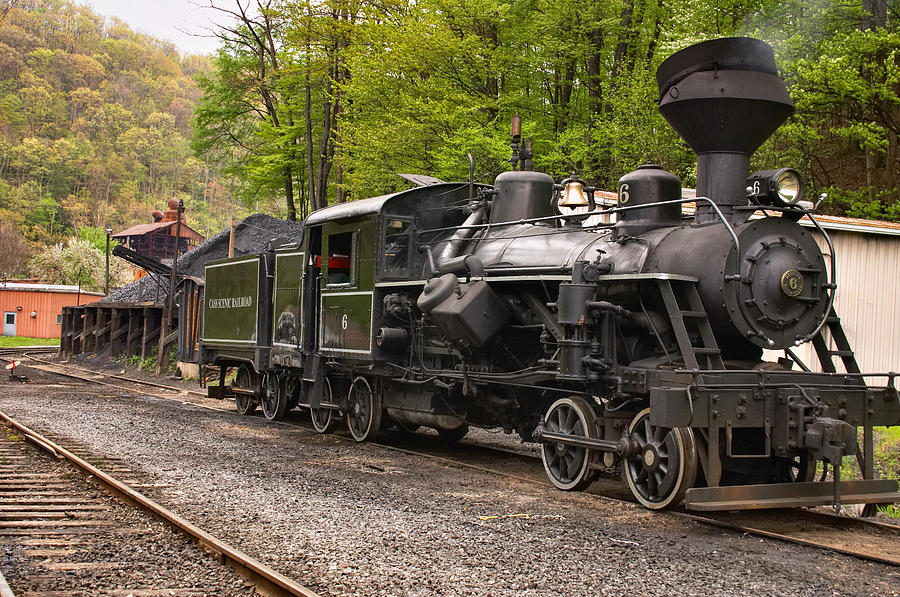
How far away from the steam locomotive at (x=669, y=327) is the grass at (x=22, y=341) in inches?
1415

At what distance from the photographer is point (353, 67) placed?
2178cm

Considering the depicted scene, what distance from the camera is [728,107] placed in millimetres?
6594

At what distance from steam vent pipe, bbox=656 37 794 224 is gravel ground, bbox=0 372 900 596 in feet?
9.01

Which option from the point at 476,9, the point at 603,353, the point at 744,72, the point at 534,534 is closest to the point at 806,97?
the point at 476,9

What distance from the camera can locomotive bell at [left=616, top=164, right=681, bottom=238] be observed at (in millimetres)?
7277

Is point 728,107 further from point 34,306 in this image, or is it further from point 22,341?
point 34,306

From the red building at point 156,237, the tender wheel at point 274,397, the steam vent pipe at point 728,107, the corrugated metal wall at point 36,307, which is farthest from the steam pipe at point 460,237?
the red building at point 156,237

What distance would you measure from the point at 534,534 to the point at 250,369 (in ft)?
30.3

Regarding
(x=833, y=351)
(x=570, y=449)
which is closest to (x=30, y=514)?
(x=570, y=449)

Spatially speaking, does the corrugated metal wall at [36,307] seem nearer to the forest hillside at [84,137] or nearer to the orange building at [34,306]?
the orange building at [34,306]

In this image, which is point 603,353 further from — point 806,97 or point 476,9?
point 476,9

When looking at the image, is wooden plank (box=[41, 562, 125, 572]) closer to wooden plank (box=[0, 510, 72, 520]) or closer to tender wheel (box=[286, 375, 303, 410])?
wooden plank (box=[0, 510, 72, 520])

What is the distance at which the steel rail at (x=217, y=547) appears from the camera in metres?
4.19

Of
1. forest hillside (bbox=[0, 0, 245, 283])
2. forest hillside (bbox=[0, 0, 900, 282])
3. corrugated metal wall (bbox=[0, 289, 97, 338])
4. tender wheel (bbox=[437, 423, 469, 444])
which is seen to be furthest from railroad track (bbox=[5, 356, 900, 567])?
forest hillside (bbox=[0, 0, 245, 283])
